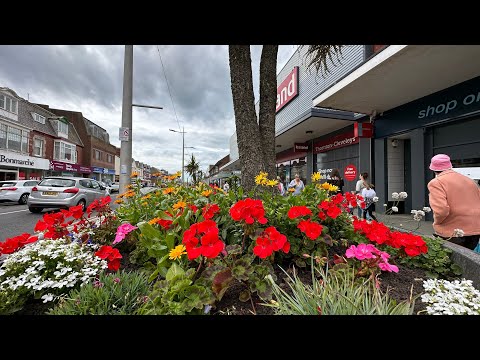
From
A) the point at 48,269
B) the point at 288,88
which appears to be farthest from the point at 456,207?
the point at 288,88

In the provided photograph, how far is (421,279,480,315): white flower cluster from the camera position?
111 centimetres

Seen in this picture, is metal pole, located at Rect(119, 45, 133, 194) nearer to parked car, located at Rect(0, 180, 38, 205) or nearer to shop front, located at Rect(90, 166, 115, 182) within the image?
parked car, located at Rect(0, 180, 38, 205)

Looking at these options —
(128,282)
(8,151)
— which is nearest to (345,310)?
(128,282)

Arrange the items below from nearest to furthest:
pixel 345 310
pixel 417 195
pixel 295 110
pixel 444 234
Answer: pixel 345 310, pixel 444 234, pixel 417 195, pixel 295 110

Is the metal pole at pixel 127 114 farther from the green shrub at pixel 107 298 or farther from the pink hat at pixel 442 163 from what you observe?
the pink hat at pixel 442 163

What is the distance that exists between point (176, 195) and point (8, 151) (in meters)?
26.9

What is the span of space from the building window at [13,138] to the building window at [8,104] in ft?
5.74

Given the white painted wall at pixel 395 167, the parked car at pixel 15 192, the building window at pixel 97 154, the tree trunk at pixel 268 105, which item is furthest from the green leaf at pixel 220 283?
the building window at pixel 97 154

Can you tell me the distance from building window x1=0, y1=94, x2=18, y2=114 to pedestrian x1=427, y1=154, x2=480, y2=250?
30174mm

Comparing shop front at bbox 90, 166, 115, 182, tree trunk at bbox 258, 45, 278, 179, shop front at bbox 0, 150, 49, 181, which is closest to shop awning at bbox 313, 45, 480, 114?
tree trunk at bbox 258, 45, 278, 179

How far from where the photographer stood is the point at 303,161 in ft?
48.0
